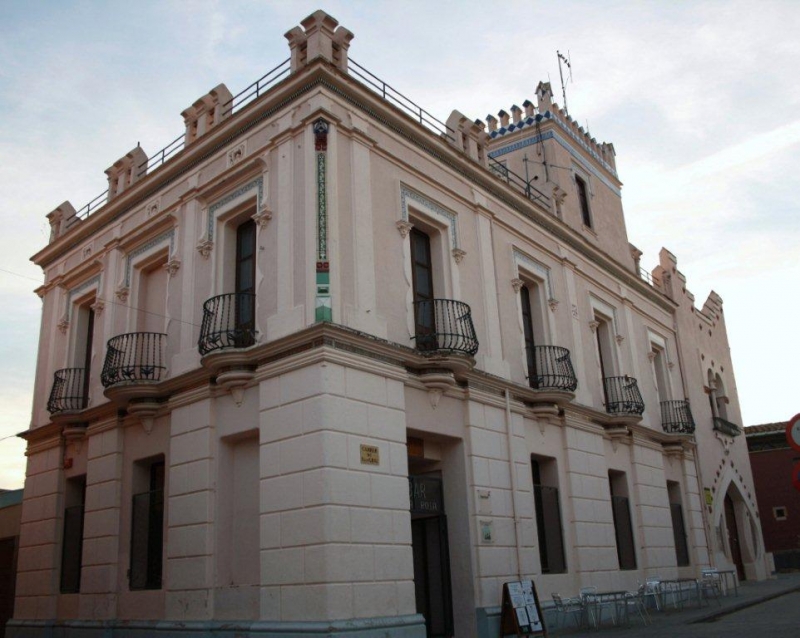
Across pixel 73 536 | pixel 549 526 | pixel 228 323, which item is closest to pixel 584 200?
pixel 549 526

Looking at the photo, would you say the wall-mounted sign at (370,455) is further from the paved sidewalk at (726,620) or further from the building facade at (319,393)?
the paved sidewalk at (726,620)

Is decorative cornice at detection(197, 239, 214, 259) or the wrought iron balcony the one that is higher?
decorative cornice at detection(197, 239, 214, 259)

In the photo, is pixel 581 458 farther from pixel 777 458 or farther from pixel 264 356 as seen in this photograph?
pixel 777 458

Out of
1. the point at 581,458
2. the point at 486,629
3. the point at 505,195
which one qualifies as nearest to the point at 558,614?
the point at 486,629

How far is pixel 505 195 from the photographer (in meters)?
17.9

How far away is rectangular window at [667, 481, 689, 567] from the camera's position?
2180 centimetres

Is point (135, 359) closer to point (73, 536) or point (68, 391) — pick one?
point (68, 391)

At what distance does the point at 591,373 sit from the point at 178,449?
10.1 meters

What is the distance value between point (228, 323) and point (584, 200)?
13411mm

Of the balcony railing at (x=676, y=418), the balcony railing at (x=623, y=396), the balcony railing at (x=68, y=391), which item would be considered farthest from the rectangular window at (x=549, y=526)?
the balcony railing at (x=68, y=391)

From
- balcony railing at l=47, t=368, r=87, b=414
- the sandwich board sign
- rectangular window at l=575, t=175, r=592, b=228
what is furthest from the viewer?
rectangular window at l=575, t=175, r=592, b=228

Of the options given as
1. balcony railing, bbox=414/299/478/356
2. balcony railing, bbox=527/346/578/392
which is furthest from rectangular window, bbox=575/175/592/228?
balcony railing, bbox=414/299/478/356

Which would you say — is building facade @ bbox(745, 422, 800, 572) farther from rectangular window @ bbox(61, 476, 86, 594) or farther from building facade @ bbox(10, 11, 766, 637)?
rectangular window @ bbox(61, 476, 86, 594)

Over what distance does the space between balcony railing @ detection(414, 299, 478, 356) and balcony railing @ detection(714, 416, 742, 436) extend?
1493cm
